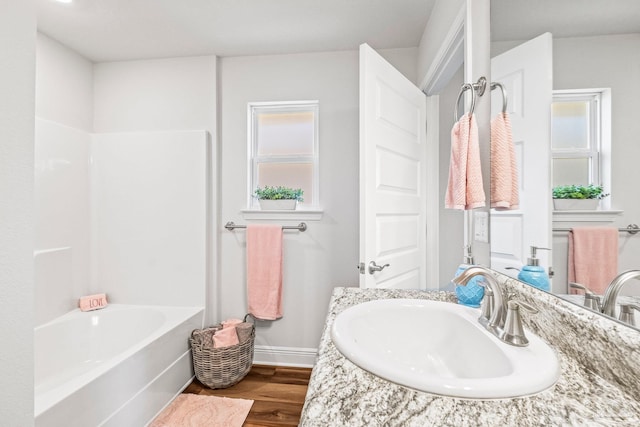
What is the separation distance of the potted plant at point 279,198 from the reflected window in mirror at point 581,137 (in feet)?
5.61

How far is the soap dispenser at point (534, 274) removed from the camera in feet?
2.52

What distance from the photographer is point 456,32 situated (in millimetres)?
1380

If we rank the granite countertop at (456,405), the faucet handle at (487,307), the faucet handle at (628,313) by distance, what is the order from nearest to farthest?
the granite countertop at (456,405)
the faucet handle at (628,313)
the faucet handle at (487,307)

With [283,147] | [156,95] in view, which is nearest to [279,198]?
[283,147]

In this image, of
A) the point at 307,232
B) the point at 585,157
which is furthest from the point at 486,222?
the point at 307,232

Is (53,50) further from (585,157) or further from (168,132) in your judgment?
(585,157)

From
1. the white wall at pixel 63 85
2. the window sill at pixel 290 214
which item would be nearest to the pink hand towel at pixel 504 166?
the window sill at pixel 290 214

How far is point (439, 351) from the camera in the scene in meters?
0.81

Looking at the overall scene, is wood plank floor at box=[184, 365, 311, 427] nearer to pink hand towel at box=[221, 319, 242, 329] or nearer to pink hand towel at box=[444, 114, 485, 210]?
A: pink hand towel at box=[221, 319, 242, 329]

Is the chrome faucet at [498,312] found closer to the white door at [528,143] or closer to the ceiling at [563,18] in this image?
the white door at [528,143]

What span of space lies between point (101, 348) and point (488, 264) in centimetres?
250

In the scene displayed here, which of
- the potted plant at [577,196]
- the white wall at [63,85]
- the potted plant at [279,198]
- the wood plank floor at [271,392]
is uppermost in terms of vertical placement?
the white wall at [63,85]

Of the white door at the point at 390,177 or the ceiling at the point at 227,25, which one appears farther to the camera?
the ceiling at the point at 227,25

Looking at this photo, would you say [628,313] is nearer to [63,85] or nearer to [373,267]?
[373,267]
